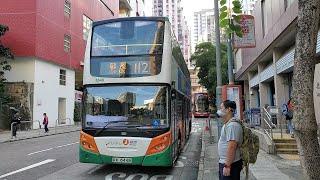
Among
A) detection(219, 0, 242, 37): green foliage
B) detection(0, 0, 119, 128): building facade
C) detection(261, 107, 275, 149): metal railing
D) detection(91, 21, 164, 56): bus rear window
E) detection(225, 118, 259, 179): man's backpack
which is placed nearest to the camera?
detection(219, 0, 242, 37): green foliage

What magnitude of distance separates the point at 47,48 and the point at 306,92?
27.4 metres

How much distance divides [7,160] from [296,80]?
10465 mm

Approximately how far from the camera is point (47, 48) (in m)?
28.2

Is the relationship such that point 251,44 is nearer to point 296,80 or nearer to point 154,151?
point 154,151

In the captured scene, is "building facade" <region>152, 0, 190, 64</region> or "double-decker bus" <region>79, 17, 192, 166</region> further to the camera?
"building facade" <region>152, 0, 190, 64</region>

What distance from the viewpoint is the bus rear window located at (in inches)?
351

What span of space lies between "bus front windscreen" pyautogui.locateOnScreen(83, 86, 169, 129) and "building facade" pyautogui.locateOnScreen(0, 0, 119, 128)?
19.7 m

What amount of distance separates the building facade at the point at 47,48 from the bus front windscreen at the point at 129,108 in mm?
19715

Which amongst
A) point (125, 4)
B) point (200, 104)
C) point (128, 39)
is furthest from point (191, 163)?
point (125, 4)

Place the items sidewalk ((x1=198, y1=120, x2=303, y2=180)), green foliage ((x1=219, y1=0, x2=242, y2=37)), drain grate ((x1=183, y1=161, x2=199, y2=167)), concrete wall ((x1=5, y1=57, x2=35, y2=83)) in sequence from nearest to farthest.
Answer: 1. green foliage ((x1=219, y1=0, x2=242, y2=37))
2. sidewalk ((x1=198, y1=120, x2=303, y2=180))
3. drain grate ((x1=183, y1=161, x2=199, y2=167))
4. concrete wall ((x1=5, y1=57, x2=35, y2=83))

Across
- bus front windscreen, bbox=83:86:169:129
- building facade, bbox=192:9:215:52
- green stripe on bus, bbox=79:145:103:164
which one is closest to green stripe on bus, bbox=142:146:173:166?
bus front windscreen, bbox=83:86:169:129

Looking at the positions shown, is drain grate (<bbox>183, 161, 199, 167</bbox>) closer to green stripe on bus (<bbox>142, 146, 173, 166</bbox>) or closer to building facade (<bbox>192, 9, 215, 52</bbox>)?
green stripe on bus (<bbox>142, 146, 173, 166</bbox>)

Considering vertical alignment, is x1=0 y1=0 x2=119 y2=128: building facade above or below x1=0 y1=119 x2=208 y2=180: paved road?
above

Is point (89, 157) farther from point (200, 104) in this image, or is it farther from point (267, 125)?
point (200, 104)
